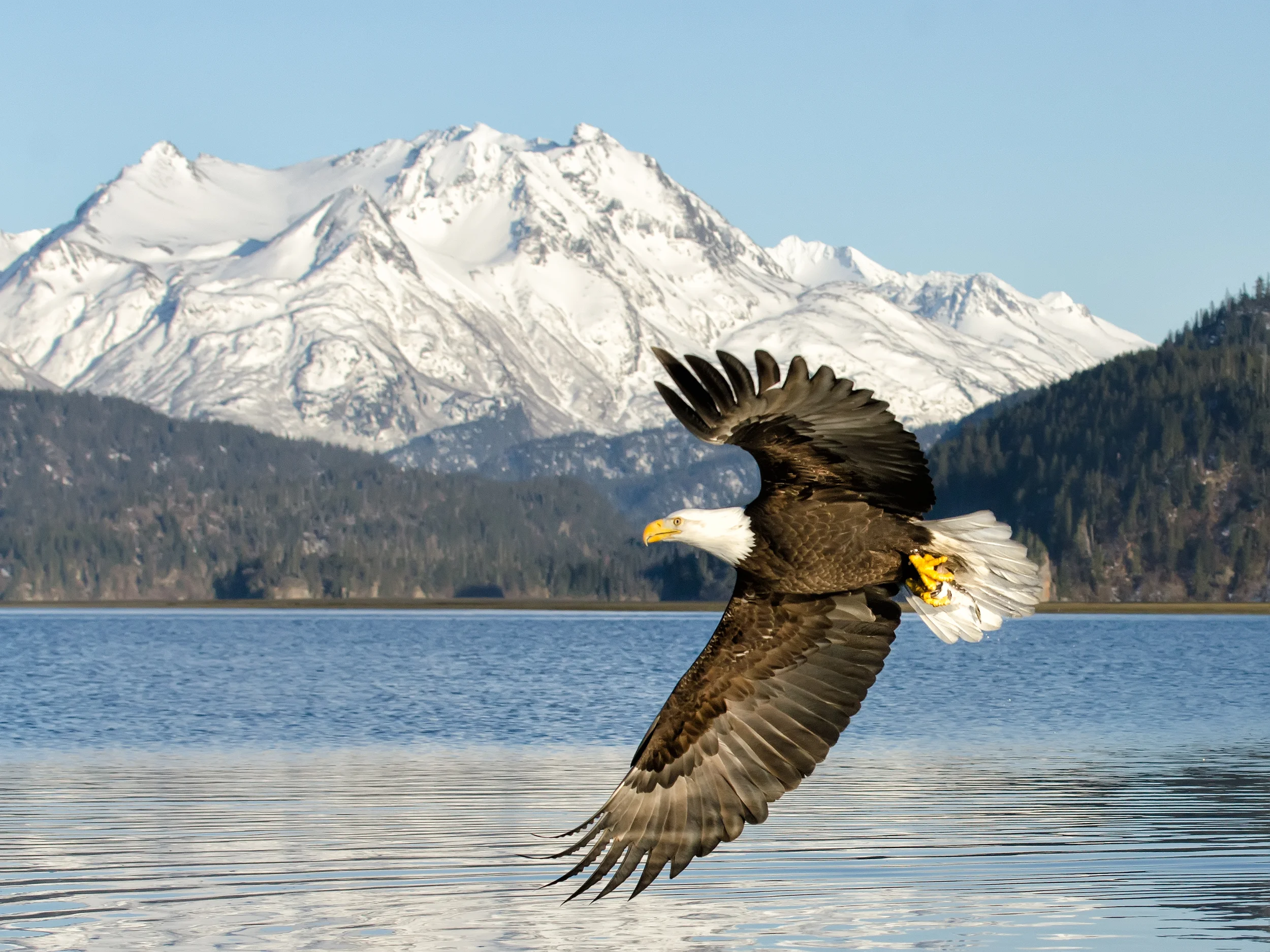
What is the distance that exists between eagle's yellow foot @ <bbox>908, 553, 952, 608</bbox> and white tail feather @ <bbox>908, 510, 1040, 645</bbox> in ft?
0.11

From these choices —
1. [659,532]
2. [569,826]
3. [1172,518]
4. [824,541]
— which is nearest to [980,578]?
[824,541]

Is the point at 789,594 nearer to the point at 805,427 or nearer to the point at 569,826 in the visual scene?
the point at 805,427

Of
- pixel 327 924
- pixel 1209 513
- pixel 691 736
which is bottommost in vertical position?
pixel 327 924

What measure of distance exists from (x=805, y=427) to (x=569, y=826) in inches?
515

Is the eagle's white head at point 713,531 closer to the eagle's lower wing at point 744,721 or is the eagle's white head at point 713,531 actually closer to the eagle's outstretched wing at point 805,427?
the eagle's outstretched wing at point 805,427

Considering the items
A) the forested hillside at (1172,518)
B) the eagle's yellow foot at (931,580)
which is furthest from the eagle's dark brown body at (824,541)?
the forested hillside at (1172,518)

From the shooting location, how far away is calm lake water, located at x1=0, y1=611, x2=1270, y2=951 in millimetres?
17141

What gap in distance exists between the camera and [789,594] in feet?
43.7

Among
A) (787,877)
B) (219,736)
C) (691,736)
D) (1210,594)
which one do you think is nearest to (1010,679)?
(219,736)

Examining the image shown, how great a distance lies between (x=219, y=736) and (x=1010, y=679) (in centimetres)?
3055

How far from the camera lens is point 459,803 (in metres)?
25.8

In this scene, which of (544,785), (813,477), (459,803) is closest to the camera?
(813,477)

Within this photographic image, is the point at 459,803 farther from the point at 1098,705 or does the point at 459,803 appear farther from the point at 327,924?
the point at 1098,705

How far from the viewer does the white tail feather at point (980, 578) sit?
530 inches
